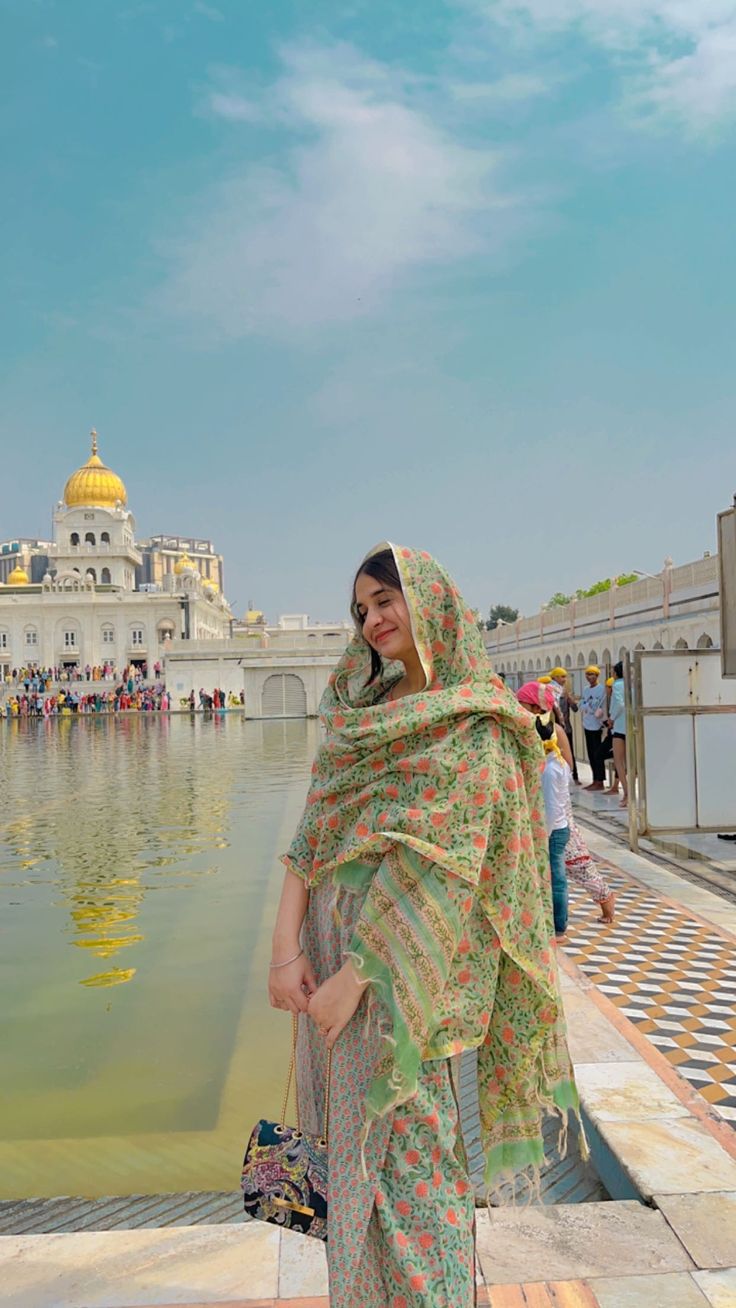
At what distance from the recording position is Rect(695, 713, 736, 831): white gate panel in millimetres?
6625

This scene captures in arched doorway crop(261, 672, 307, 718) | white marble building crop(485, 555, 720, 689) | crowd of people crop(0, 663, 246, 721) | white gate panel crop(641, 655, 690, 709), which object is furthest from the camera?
crowd of people crop(0, 663, 246, 721)

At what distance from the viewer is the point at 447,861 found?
1.42 metres

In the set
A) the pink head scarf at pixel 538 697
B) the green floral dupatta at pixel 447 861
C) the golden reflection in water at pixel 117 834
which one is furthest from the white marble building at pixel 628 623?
the green floral dupatta at pixel 447 861

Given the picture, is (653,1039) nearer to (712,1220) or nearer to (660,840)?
(712,1220)

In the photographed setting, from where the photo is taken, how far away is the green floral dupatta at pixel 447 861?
143cm

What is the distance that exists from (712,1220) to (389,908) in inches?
49.1

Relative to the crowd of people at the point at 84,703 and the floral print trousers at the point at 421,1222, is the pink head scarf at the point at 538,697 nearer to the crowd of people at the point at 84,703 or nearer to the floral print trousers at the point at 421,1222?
the floral print trousers at the point at 421,1222

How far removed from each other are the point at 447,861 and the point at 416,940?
0.13m

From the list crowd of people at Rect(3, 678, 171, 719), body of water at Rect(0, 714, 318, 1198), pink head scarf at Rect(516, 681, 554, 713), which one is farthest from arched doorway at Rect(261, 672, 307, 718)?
pink head scarf at Rect(516, 681, 554, 713)

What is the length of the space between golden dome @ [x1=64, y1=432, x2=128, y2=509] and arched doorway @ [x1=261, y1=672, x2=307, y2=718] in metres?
30.7

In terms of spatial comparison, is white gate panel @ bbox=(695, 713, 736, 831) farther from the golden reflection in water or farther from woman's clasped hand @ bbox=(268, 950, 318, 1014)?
woman's clasped hand @ bbox=(268, 950, 318, 1014)

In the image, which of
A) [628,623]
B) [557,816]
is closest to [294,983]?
[557,816]

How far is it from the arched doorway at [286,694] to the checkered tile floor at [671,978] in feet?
101

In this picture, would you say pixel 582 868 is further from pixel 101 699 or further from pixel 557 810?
pixel 101 699
